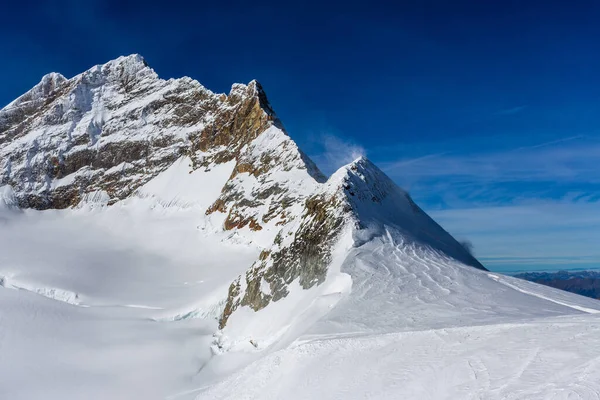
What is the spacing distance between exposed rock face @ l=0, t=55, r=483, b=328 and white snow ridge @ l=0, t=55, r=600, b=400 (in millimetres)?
262

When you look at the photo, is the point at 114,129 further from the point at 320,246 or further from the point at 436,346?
the point at 436,346

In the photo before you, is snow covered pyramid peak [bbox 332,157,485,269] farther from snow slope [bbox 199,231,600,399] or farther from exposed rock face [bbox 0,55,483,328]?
snow slope [bbox 199,231,600,399]

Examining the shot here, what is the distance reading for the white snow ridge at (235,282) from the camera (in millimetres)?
14312

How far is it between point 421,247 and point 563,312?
42.8 feet

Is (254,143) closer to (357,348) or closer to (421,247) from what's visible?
(421,247)

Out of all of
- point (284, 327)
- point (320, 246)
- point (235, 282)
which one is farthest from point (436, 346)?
point (235, 282)

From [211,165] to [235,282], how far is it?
141ft

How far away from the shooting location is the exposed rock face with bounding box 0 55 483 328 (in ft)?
106

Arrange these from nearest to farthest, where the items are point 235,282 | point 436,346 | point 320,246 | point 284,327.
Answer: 1. point 436,346
2. point 284,327
3. point 320,246
4. point 235,282

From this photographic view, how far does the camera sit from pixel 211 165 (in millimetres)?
76562

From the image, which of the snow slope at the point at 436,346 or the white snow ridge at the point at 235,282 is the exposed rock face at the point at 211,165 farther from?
the snow slope at the point at 436,346

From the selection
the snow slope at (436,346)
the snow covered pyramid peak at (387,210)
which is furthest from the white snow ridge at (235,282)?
the snow covered pyramid peak at (387,210)

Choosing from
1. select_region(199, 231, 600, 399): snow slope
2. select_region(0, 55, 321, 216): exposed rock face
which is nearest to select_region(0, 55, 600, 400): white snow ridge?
select_region(199, 231, 600, 399): snow slope

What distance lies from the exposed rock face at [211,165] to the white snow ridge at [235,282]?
0.26 metres
